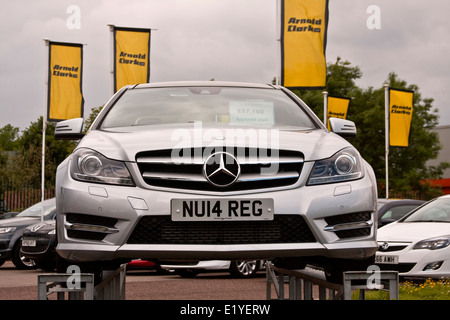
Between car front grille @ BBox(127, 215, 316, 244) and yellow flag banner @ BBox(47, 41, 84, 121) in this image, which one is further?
yellow flag banner @ BBox(47, 41, 84, 121)

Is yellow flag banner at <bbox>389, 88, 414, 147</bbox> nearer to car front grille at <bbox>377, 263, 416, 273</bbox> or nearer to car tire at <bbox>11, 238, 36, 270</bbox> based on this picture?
car tire at <bbox>11, 238, 36, 270</bbox>

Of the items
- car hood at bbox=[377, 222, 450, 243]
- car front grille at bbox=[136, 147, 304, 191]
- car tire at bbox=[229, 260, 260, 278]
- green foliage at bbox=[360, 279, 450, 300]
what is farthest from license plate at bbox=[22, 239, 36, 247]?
car front grille at bbox=[136, 147, 304, 191]

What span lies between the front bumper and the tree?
1695 inches

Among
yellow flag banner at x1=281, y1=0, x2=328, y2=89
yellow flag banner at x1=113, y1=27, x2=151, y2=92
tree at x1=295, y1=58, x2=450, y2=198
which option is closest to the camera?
yellow flag banner at x1=281, y1=0, x2=328, y2=89

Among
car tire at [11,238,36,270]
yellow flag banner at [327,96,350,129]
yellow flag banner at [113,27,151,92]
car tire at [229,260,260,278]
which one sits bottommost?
car tire at [11,238,36,270]

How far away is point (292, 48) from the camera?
1636 centimetres

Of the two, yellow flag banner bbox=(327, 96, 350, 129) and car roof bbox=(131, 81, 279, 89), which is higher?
yellow flag banner bbox=(327, 96, 350, 129)

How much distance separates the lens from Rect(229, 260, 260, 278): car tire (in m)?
14.4

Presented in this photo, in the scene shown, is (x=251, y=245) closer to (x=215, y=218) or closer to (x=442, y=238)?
(x=215, y=218)

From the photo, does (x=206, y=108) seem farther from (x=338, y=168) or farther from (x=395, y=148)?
(x=395, y=148)

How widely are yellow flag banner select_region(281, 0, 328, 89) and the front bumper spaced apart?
1166 centimetres

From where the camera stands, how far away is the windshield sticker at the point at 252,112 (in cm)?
536

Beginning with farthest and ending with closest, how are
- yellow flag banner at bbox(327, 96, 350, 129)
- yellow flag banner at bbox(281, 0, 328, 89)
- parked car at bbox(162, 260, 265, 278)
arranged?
yellow flag banner at bbox(327, 96, 350, 129) < yellow flag banner at bbox(281, 0, 328, 89) < parked car at bbox(162, 260, 265, 278)
